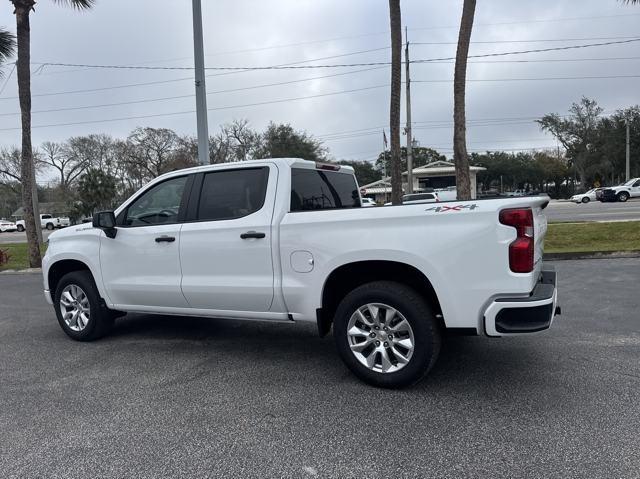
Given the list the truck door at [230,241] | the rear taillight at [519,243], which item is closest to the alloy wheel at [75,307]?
the truck door at [230,241]

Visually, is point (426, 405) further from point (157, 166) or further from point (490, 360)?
point (157, 166)

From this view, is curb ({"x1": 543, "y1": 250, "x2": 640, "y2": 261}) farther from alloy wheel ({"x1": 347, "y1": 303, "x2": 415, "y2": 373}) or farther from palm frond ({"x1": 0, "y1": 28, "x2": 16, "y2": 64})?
palm frond ({"x1": 0, "y1": 28, "x2": 16, "y2": 64})

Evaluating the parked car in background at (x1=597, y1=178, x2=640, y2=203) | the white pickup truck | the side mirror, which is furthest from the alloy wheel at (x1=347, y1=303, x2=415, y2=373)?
the parked car in background at (x1=597, y1=178, x2=640, y2=203)

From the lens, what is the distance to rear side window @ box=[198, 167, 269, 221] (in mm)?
4789

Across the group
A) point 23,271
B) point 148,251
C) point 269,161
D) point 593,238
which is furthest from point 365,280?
point 23,271

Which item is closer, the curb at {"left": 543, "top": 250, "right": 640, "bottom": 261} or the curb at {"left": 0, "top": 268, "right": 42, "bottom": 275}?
the curb at {"left": 543, "top": 250, "right": 640, "bottom": 261}

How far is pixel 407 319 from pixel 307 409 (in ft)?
3.37

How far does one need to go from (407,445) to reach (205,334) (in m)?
3.50

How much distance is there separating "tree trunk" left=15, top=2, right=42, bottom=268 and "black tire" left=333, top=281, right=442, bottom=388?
13.5 metres

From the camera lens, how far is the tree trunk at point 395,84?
528 inches

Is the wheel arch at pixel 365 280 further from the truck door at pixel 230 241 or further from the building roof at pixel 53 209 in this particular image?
the building roof at pixel 53 209

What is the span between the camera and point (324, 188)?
17.2ft

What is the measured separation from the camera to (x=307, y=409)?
152 inches

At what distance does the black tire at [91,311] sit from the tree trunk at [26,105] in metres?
10.2
